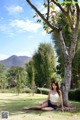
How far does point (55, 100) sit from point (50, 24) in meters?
4.30

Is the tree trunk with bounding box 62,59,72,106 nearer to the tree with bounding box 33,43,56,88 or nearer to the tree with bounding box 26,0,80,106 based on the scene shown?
the tree with bounding box 26,0,80,106

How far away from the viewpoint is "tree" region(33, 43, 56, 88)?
2048 inches

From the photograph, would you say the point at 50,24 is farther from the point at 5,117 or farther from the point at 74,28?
the point at 5,117

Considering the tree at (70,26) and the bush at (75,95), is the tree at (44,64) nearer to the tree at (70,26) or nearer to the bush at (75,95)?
the bush at (75,95)

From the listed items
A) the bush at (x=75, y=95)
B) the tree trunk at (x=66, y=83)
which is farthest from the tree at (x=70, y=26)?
the bush at (x=75, y=95)

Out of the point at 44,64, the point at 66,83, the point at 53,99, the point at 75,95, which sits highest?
the point at 44,64

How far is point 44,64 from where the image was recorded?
53250 mm

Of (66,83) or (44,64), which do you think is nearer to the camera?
(66,83)

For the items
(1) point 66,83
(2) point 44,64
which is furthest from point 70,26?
(2) point 44,64

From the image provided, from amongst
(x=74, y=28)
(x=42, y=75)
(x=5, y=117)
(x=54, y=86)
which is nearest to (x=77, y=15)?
(x=74, y=28)

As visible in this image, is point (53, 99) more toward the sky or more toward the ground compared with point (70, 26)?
more toward the ground

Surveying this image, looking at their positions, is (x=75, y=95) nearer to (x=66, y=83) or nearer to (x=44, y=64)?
(x=66, y=83)

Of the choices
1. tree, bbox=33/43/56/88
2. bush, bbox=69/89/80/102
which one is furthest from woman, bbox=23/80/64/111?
tree, bbox=33/43/56/88

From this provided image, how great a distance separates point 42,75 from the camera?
52438 millimetres
